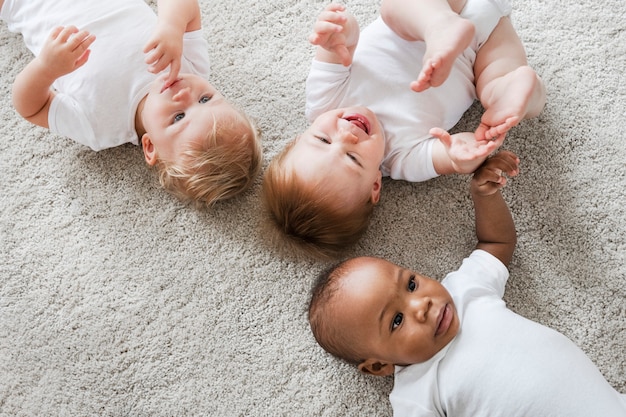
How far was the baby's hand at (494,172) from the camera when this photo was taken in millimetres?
973

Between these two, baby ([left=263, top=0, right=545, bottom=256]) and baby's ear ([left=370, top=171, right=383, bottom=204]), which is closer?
baby ([left=263, top=0, right=545, bottom=256])

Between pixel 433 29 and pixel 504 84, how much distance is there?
160 millimetres

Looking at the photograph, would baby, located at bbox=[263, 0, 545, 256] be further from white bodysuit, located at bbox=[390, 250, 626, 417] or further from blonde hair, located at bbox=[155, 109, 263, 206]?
white bodysuit, located at bbox=[390, 250, 626, 417]

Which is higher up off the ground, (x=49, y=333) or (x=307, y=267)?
(x=307, y=267)

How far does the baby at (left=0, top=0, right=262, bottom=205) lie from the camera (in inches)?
40.9

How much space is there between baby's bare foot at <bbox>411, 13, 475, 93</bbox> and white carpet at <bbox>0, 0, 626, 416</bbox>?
0.26m

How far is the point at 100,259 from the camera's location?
45.1 inches

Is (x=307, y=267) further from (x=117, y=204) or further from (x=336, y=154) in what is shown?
(x=117, y=204)

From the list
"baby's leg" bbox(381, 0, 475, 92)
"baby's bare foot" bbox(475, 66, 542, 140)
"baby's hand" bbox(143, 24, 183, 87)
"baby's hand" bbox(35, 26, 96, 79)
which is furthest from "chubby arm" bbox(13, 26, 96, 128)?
"baby's bare foot" bbox(475, 66, 542, 140)

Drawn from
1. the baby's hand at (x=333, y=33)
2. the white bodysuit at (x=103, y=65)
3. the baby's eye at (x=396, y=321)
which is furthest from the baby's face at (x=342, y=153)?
the white bodysuit at (x=103, y=65)

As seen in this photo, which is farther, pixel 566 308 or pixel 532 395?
pixel 566 308

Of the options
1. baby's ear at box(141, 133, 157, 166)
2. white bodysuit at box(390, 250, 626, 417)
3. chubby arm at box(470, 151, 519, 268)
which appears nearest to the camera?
white bodysuit at box(390, 250, 626, 417)

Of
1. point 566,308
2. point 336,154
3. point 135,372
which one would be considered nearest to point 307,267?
point 336,154

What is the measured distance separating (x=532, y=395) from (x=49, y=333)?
87 centimetres
